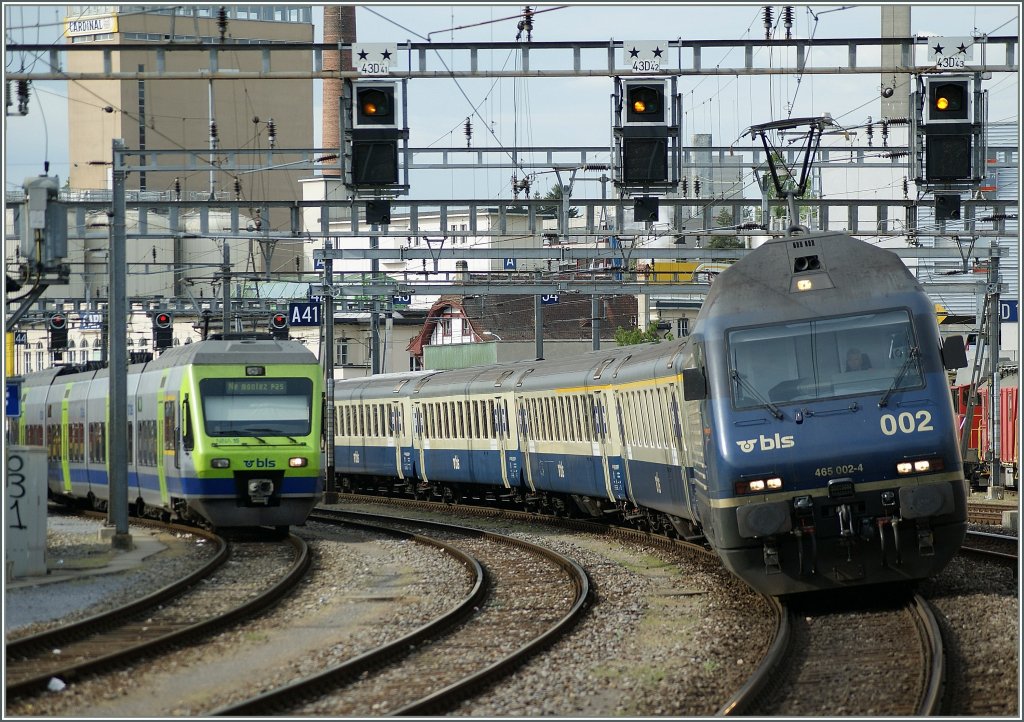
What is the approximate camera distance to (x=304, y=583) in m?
17.9

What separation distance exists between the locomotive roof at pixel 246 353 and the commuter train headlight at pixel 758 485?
1011cm

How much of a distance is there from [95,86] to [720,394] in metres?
97.5

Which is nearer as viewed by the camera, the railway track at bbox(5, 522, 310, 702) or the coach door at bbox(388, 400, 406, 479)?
the railway track at bbox(5, 522, 310, 702)

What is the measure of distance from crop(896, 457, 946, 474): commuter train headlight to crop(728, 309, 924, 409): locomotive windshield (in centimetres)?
64

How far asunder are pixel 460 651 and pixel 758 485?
2.93 m

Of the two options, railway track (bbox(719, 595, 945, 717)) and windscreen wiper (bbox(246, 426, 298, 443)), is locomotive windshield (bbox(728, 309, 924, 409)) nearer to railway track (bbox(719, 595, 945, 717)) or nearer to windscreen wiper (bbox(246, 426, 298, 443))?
railway track (bbox(719, 595, 945, 717))

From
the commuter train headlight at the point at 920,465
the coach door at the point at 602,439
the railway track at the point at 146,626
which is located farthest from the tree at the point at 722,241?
the commuter train headlight at the point at 920,465

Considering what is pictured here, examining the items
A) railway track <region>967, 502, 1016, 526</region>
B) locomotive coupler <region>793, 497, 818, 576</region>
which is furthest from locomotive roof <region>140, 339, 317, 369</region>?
railway track <region>967, 502, 1016, 526</region>

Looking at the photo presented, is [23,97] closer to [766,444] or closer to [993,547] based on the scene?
[766,444]

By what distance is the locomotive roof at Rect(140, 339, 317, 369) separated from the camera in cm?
2247

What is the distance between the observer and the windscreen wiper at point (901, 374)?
13.5 metres

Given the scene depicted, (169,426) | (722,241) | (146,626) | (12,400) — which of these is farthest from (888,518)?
(722,241)

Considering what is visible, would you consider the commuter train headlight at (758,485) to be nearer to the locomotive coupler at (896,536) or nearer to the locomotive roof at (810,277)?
the locomotive coupler at (896,536)

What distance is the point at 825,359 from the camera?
1374cm
